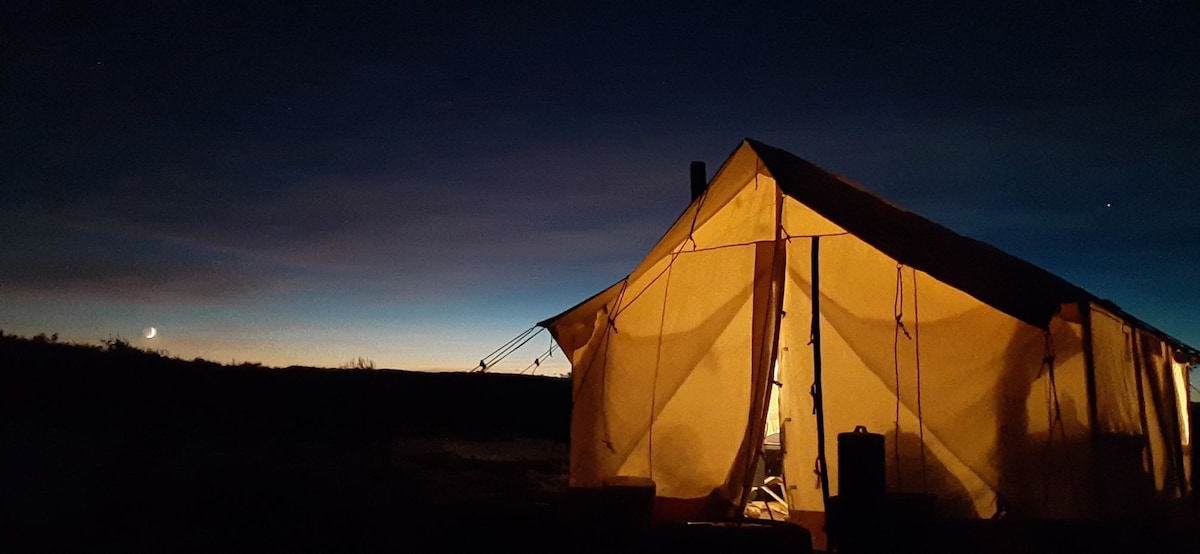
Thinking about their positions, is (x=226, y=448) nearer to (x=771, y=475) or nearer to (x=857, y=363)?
(x=771, y=475)

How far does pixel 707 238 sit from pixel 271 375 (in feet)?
50.9

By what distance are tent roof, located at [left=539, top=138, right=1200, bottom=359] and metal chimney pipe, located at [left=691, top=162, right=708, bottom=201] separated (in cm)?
142

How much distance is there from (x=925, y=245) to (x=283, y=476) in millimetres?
6533

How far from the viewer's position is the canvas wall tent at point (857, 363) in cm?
484

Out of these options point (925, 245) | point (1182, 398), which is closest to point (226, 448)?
point (925, 245)

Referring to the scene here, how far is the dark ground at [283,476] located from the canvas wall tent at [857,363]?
2.71 ft

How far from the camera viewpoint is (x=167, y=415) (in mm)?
11430

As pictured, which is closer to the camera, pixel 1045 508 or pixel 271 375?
pixel 1045 508

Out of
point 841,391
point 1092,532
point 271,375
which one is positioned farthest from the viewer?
point 271,375

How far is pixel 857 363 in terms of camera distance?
19.3 ft

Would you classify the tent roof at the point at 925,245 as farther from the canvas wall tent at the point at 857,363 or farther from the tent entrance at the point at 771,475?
the tent entrance at the point at 771,475

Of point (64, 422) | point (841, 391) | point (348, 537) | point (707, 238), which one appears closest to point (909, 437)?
point (841, 391)

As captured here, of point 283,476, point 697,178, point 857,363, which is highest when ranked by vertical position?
point 697,178

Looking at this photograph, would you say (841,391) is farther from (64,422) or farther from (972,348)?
(64,422)
